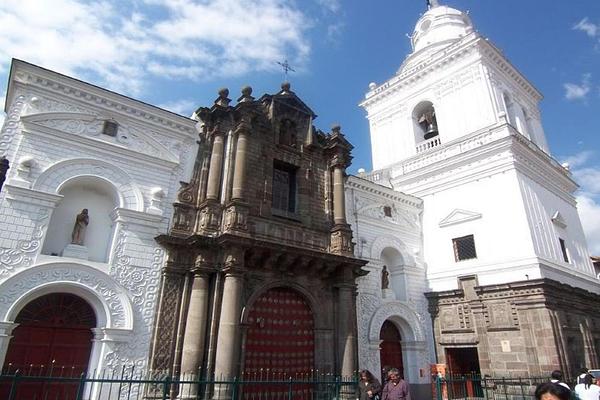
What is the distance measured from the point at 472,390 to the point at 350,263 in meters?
6.88

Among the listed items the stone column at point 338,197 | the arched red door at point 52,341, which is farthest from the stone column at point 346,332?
the arched red door at point 52,341

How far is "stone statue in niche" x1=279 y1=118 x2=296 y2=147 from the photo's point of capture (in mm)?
14242

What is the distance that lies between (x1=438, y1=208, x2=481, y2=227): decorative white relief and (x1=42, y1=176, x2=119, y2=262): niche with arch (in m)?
13.3

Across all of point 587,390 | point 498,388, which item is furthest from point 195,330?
point 498,388

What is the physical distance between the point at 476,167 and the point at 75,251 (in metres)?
15.4

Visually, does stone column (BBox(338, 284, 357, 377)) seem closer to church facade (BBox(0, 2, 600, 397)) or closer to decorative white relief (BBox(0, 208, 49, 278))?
church facade (BBox(0, 2, 600, 397))

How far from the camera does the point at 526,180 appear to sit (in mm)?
16328

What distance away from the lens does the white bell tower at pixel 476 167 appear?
15.5m

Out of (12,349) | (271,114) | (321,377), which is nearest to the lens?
(12,349)

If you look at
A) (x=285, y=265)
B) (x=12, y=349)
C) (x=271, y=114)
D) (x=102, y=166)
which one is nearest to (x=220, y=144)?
(x=271, y=114)

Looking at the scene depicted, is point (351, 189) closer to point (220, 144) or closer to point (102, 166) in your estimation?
point (220, 144)

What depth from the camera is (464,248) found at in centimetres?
1666

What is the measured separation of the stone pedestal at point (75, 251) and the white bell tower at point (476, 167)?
43.9ft

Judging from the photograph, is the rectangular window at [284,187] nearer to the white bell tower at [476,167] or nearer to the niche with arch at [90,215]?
the niche with arch at [90,215]
